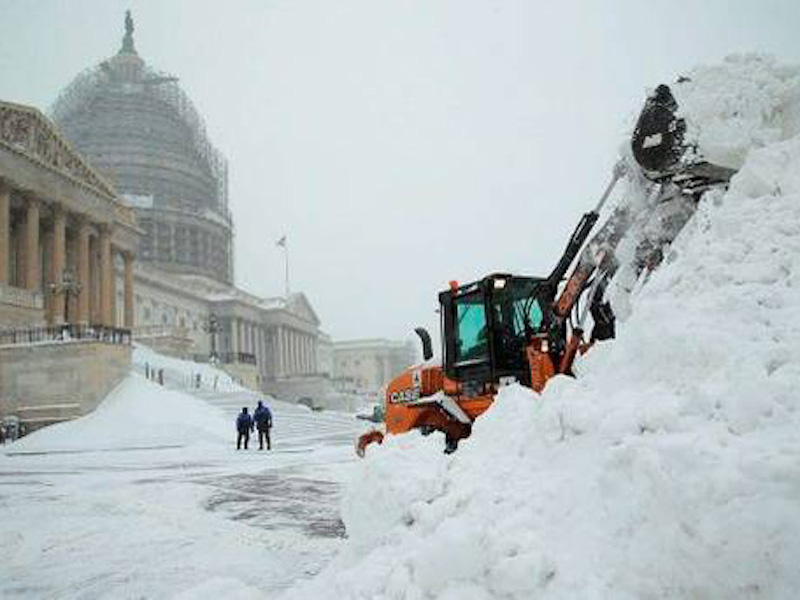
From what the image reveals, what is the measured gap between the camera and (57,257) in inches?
1625

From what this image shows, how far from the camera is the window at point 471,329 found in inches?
304

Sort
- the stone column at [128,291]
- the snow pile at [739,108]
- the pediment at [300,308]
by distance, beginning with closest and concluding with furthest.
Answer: the snow pile at [739,108] → the stone column at [128,291] → the pediment at [300,308]

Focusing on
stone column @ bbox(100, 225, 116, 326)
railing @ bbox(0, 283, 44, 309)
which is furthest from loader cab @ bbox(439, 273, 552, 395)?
stone column @ bbox(100, 225, 116, 326)

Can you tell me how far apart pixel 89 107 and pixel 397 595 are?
95805 mm

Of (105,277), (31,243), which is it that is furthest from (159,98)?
(31,243)

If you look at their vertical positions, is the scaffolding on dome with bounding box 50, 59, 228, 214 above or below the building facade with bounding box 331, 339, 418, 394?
above

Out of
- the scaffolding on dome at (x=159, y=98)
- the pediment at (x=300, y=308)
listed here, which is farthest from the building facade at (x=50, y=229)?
the scaffolding on dome at (x=159, y=98)

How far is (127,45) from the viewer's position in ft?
328

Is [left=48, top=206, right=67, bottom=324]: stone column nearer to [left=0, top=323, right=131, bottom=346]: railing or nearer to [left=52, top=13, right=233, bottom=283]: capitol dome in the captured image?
[left=0, top=323, right=131, bottom=346]: railing

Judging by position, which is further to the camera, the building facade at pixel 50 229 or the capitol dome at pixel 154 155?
the capitol dome at pixel 154 155

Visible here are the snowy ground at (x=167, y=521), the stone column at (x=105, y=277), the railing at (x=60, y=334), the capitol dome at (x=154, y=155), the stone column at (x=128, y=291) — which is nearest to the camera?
the snowy ground at (x=167, y=521)

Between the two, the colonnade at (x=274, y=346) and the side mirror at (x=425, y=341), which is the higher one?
the colonnade at (x=274, y=346)

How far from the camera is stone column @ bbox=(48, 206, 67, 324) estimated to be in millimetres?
40781

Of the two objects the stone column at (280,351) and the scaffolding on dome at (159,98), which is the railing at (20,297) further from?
the scaffolding on dome at (159,98)
